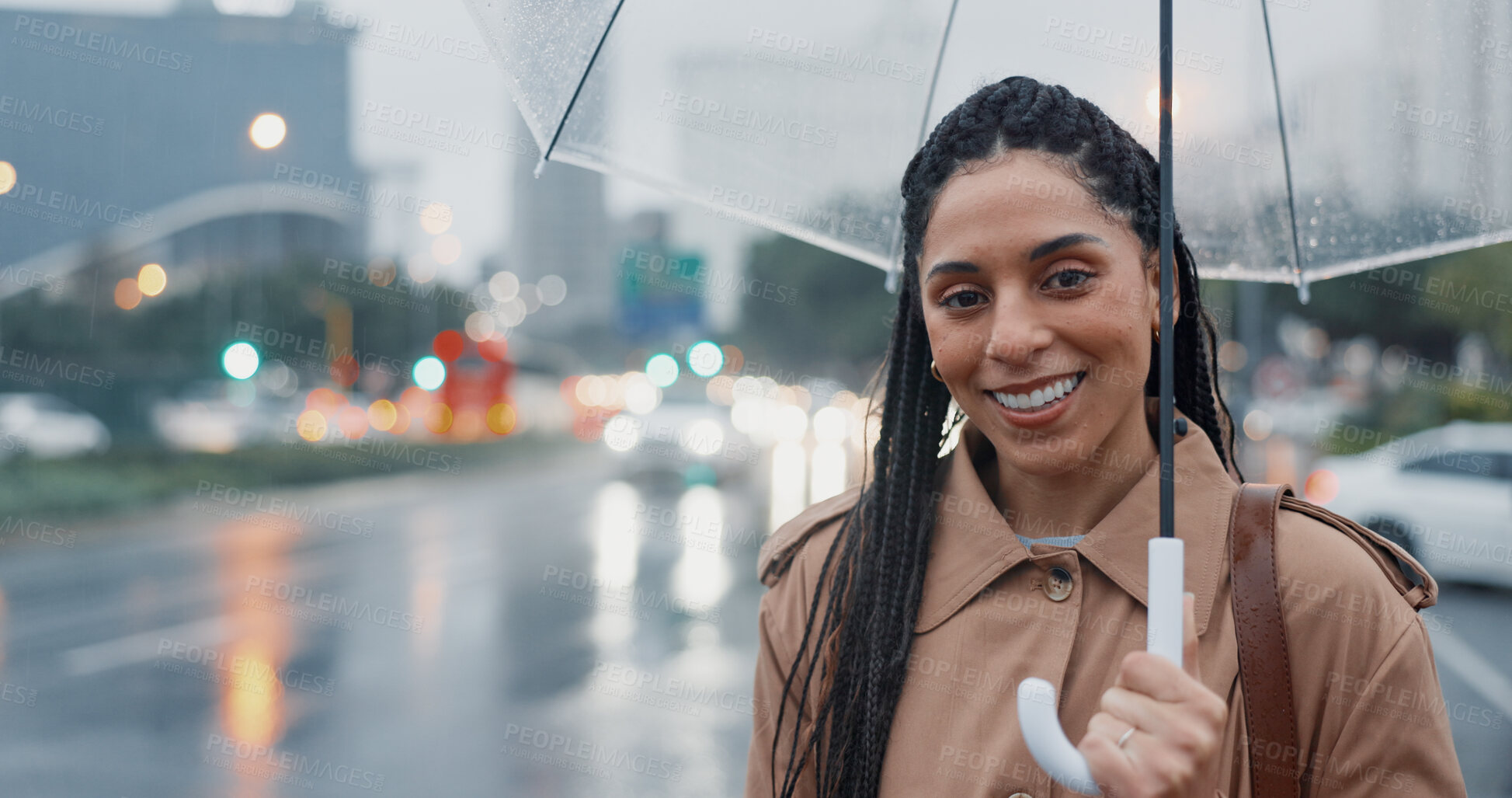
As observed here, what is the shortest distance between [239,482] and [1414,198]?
72.5ft

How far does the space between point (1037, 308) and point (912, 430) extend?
462mm

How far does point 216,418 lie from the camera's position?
3177 cm

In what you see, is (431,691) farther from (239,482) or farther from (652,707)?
(239,482)

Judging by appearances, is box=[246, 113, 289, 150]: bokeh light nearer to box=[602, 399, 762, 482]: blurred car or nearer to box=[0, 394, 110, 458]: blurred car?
A: box=[602, 399, 762, 482]: blurred car

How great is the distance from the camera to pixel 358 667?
7734 millimetres

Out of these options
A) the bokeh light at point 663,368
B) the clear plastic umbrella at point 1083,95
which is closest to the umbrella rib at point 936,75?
the clear plastic umbrella at point 1083,95

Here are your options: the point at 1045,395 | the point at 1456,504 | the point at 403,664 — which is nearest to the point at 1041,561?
the point at 1045,395

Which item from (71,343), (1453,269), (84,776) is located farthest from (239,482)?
(1453,269)

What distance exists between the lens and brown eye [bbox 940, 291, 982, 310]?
5.39 ft

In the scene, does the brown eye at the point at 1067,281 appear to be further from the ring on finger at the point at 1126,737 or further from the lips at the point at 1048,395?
the ring on finger at the point at 1126,737

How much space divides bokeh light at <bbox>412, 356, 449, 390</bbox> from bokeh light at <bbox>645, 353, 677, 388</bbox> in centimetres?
725

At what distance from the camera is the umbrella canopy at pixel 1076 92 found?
2.15m

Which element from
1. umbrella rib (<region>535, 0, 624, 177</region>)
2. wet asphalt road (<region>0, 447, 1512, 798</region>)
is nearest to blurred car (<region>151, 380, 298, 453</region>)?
wet asphalt road (<region>0, 447, 1512, 798</region>)

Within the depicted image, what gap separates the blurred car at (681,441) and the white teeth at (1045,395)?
18745 millimetres
